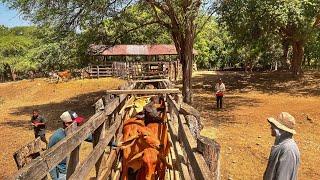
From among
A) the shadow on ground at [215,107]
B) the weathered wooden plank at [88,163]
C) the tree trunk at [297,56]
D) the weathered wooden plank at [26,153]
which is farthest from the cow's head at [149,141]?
the tree trunk at [297,56]

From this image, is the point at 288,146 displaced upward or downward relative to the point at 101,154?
upward

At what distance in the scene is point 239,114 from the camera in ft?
67.8

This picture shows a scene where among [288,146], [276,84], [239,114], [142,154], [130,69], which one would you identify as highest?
[288,146]

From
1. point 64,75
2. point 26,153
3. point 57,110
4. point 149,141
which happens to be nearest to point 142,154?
point 149,141

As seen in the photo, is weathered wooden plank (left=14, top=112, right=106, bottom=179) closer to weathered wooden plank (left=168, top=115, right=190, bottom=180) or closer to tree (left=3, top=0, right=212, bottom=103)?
weathered wooden plank (left=168, top=115, right=190, bottom=180)

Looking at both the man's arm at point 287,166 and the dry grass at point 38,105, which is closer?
the man's arm at point 287,166

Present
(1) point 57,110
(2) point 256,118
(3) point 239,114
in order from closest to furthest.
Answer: (2) point 256,118
(3) point 239,114
(1) point 57,110

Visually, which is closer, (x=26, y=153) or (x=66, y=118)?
(x=26, y=153)

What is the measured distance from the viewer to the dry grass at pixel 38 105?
1621 cm

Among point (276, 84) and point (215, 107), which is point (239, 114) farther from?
point (276, 84)

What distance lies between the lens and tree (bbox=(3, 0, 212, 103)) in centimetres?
1964

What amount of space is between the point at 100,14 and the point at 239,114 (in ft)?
27.7

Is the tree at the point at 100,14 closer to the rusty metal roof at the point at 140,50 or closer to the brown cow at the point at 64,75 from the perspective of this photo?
the rusty metal roof at the point at 140,50

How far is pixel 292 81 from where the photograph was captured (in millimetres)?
34031
